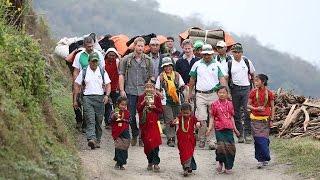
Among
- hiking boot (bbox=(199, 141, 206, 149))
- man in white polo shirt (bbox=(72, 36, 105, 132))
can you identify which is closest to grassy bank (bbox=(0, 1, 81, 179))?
man in white polo shirt (bbox=(72, 36, 105, 132))

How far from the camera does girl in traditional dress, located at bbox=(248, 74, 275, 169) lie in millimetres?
11117

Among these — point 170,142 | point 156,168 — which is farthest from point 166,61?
point 156,168

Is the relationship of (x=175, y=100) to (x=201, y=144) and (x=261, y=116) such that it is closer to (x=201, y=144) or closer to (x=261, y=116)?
(x=201, y=144)

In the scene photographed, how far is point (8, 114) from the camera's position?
777 cm

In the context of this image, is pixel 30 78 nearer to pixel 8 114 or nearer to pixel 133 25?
pixel 8 114

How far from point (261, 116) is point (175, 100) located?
7.33 ft

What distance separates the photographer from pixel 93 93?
468 inches

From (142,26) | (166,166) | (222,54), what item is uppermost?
(222,54)

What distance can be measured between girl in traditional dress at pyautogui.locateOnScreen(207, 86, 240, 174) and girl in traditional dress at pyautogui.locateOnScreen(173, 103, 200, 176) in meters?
0.46

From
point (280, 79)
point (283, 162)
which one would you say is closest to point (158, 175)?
point (283, 162)

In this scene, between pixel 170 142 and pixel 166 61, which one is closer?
pixel 166 61

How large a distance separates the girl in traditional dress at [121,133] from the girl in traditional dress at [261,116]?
87.2 inches

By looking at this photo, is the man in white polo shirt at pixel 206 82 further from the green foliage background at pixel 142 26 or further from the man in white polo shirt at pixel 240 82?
the green foliage background at pixel 142 26

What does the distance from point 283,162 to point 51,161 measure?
190 inches
